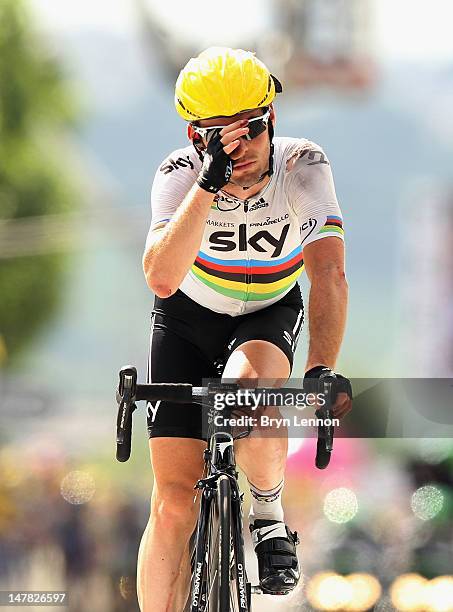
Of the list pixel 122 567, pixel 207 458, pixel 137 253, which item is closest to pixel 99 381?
pixel 137 253

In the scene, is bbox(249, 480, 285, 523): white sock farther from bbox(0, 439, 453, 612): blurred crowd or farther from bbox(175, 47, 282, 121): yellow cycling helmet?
bbox(175, 47, 282, 121): yellow cycling helmet

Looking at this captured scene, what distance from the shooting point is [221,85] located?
155 inches

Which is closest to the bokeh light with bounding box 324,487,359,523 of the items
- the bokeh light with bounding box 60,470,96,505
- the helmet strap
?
the helmet strap

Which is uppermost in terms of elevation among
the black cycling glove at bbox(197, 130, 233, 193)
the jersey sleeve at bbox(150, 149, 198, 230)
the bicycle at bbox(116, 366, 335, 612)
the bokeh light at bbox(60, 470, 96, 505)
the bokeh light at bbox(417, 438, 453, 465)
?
the bokeh light at bbox(60, 470, 96, 505)

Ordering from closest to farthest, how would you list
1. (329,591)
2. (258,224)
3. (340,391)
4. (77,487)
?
(340,391), (258,224), (329,591), (77,487)

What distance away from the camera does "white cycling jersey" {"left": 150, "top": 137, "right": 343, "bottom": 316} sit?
4.19m

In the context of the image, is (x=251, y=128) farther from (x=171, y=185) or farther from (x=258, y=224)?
(x=258, y=224)

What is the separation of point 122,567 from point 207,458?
9.14 ft

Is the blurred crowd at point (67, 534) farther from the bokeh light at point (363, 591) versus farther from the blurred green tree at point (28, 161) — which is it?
the blurred green tree at point (28, 161)

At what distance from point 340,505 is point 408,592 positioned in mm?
750

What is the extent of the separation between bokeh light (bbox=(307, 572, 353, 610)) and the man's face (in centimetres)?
192

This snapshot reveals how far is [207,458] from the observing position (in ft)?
13.0

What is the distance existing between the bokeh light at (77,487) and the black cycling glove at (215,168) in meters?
4.34

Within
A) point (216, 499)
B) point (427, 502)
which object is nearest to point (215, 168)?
point (216, 499)
